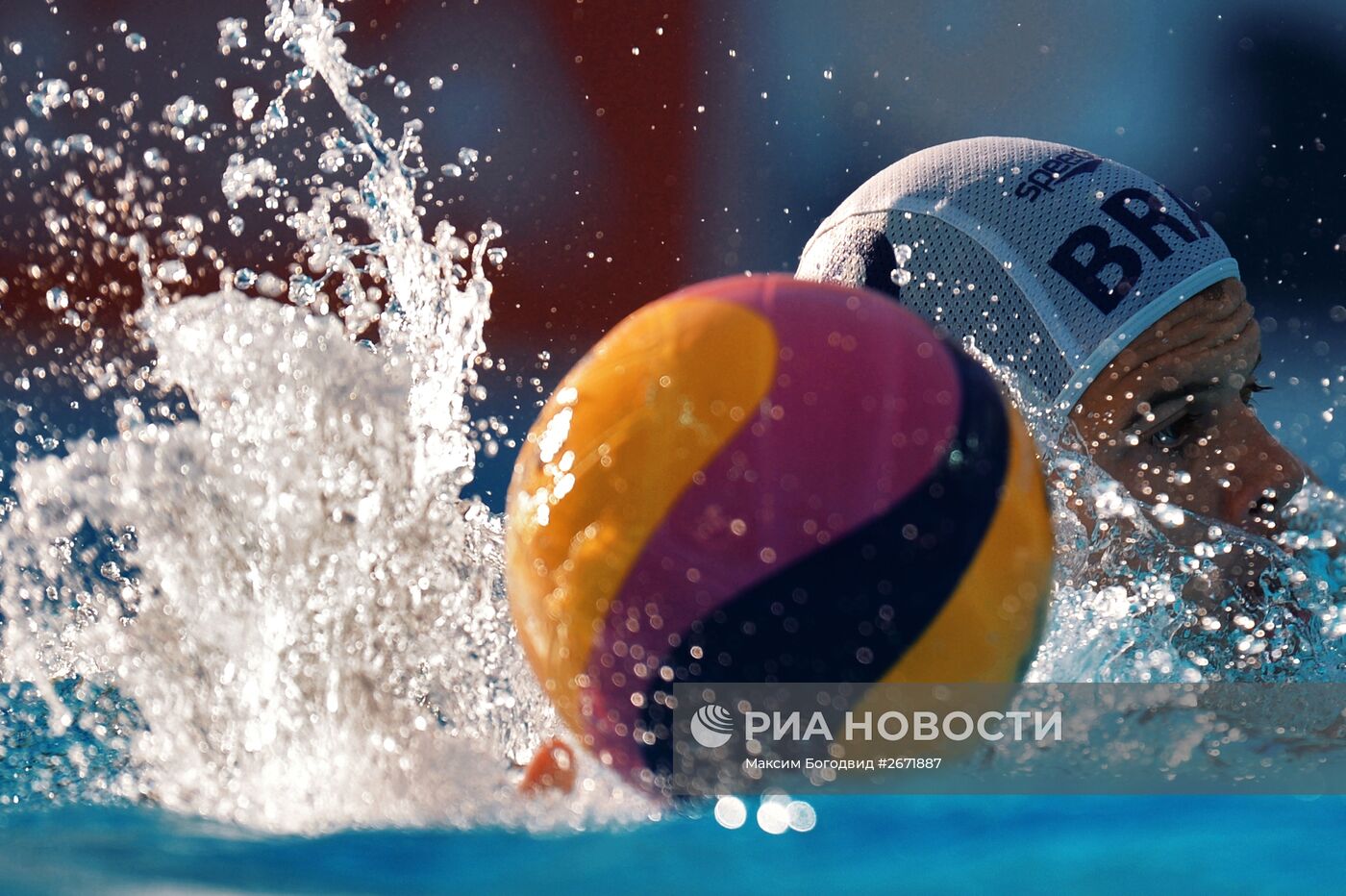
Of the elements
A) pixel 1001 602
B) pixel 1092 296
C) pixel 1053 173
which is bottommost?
pixel 1001 602

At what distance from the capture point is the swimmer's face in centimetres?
196

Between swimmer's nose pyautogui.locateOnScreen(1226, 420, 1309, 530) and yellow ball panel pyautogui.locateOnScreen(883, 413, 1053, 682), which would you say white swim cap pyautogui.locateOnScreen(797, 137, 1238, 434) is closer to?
swimmer's nose pyautogui.locateOnScreen(1226, 420, 1309, 530)

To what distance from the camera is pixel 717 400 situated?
1377 millimetres

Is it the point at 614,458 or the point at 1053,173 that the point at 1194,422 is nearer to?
the point at 1053,173

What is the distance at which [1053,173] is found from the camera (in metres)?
2.01

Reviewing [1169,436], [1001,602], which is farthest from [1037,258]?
[1001,602]

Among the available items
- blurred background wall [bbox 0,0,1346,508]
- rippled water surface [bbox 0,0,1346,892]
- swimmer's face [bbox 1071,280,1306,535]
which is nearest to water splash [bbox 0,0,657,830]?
rippled water surface [bbox 0,0,1346,892]

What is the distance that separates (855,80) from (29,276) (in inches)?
171

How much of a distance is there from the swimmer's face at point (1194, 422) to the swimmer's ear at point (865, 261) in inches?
13.0

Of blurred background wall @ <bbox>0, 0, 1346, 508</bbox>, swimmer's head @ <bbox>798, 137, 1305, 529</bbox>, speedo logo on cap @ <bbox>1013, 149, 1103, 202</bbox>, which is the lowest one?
swimmer's head @ <bbox>798, 137, 1305, 529</bbox>

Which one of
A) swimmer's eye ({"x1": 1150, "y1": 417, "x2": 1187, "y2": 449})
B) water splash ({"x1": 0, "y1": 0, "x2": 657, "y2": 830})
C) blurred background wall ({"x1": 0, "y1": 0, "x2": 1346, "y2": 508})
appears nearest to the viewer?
water splash ({"x1": 0, "y1": 0, "x2": 657, "y2": 830})

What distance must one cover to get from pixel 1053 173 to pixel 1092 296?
21cm

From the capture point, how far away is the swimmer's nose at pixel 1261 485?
2.03 metres

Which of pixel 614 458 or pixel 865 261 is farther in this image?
pixel 865 261
